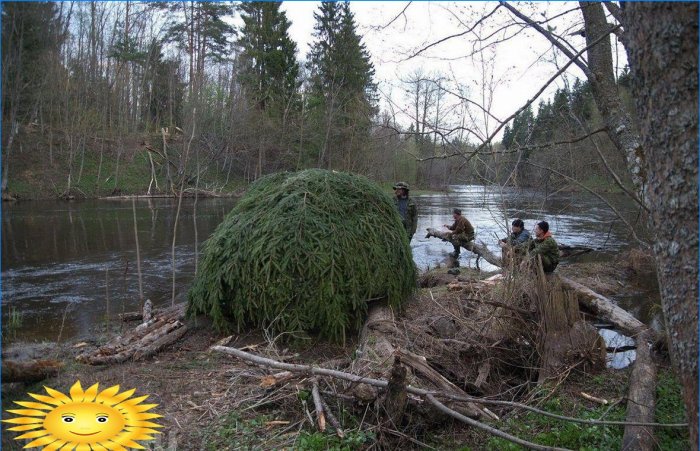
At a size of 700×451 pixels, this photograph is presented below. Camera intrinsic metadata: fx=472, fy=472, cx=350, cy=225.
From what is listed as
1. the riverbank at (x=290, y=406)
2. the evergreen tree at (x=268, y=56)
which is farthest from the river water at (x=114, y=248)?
the evergreen tree at (x=268, y=56)

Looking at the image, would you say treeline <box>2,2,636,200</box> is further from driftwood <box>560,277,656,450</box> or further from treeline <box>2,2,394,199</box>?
driftwood <box>560,277,656,450</box>

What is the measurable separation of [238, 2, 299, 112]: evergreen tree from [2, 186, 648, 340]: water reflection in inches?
469

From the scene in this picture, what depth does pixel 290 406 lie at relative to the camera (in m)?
4.01

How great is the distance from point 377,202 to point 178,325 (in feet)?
10.3

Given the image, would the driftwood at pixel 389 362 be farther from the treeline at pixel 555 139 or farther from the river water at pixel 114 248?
the river water at pixel 114 248

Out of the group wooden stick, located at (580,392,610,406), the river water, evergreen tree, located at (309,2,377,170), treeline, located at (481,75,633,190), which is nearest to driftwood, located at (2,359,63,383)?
the river water

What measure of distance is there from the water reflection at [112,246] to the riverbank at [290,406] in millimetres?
2460

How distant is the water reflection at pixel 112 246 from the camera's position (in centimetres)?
896

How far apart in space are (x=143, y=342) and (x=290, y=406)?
2795mm

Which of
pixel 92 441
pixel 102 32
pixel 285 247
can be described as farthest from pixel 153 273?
pixel 102 32

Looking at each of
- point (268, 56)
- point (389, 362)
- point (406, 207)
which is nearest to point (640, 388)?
point (389, 362)

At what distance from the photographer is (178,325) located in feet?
20.7

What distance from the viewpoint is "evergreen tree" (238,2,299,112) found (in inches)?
1412

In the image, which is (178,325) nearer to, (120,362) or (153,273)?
(120,362)
